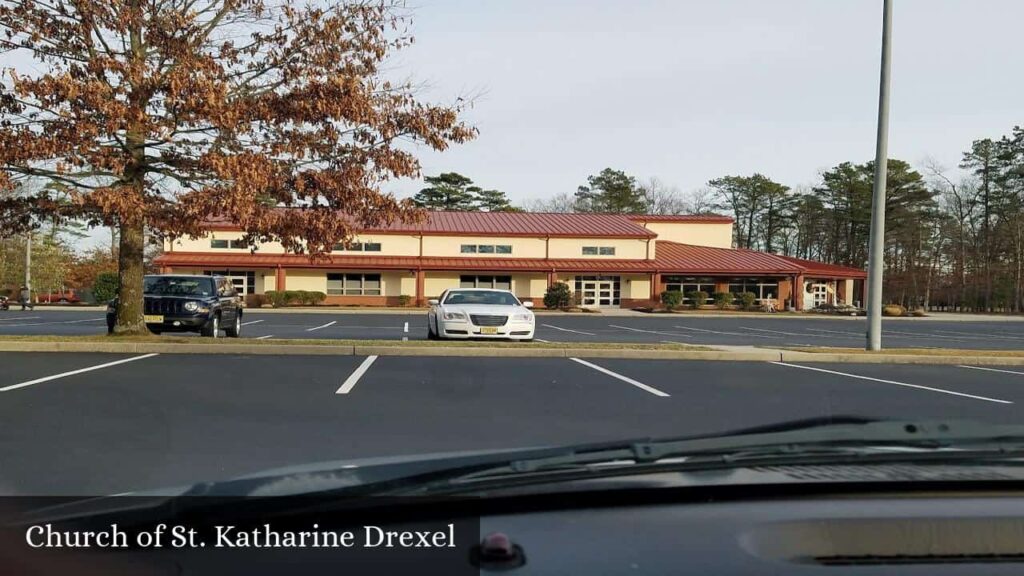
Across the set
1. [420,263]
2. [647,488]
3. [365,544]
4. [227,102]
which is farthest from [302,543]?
[420,263]

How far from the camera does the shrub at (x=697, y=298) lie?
1834 inches

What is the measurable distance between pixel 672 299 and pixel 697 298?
8.10 feet

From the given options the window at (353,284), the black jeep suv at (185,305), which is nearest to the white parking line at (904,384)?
the black jeep suv at (185,305)

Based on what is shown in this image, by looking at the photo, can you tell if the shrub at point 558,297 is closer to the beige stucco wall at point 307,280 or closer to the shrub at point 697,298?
the shrub at point 697,298

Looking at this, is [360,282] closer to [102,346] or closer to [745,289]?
[745,289]

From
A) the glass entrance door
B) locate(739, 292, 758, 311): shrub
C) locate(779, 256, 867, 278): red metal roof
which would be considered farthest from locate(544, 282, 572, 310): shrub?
locate(779, 256, 867, 278): red metal roof

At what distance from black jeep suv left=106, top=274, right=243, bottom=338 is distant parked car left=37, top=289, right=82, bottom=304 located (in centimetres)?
3811

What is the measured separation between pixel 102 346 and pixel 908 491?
1372 cm

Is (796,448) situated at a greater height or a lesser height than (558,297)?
greater

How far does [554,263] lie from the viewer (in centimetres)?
4719

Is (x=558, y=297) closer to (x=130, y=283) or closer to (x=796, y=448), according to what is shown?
(x=130, y=283)

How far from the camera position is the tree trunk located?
47.9 ft

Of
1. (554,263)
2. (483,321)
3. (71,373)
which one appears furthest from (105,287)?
(71,373)

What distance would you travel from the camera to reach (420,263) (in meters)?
45.4
